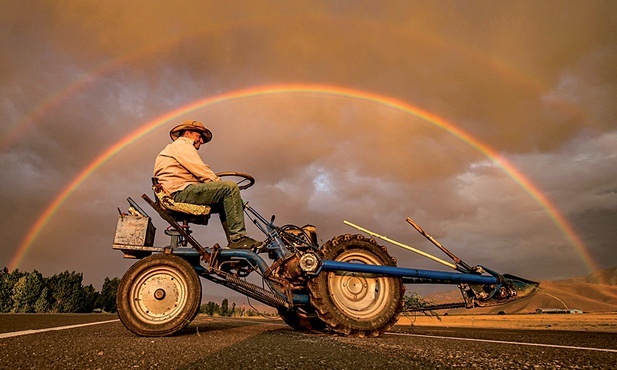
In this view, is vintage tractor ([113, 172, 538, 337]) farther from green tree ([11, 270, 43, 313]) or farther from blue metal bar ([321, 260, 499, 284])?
green tree ([11, 270, 43, 313])

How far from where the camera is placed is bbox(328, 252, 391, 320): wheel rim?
397cm

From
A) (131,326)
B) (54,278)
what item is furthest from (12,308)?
(131,326)

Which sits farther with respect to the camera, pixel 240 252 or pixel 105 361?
pixel 240 252

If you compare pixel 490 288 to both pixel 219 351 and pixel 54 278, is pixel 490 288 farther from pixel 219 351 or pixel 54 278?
pixel 54 278

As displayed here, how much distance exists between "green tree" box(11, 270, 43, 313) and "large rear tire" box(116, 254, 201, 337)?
7958 cm

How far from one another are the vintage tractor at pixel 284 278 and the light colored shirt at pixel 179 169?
0.48ft

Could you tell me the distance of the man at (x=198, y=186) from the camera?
14.0 ft

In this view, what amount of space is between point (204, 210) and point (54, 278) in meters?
83.2

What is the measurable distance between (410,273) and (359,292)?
65 cm

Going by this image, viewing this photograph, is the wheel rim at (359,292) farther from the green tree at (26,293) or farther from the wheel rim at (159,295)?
the green tree at (26,293)

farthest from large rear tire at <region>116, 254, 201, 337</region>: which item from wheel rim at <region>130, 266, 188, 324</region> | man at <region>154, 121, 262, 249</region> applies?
man at <region>154, 121, 262, 249</region>

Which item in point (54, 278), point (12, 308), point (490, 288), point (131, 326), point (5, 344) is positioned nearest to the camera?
point (5, 344)

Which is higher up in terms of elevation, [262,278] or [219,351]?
[262,278]

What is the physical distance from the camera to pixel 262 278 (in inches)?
161
